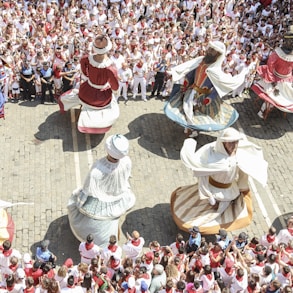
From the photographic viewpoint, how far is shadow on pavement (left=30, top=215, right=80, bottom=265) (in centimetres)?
1034

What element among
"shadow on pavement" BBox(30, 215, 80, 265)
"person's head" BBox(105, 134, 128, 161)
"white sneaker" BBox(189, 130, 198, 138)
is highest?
"person's head" BBox(105, 134, 128, 161)

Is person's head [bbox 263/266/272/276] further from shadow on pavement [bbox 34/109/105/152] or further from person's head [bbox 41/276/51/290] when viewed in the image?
shadow on pavement [bbox 34/109/105/152]

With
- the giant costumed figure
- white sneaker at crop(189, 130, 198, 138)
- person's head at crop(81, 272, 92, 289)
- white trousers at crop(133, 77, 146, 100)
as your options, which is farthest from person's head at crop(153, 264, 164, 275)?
white trousers at crop(133, 77, 146, 100)

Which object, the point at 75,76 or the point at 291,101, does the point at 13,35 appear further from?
the point at 291,101

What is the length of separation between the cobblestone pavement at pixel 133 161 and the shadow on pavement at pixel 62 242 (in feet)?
0.07

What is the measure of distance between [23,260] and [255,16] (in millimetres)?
15544

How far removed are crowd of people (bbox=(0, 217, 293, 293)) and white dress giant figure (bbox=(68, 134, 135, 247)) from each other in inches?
31.7

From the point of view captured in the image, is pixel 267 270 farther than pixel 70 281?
Yes

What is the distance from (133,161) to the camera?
1315 cm

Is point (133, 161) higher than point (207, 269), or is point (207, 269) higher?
point (207, 269)

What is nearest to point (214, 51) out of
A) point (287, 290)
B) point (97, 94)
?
point (97, 94)

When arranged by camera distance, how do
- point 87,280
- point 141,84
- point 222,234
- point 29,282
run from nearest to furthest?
1. point 29,282
2. point 87,280
3. point 222,234
4. point 141,84

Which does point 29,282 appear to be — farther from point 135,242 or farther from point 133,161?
point 133,161

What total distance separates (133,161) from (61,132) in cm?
230
